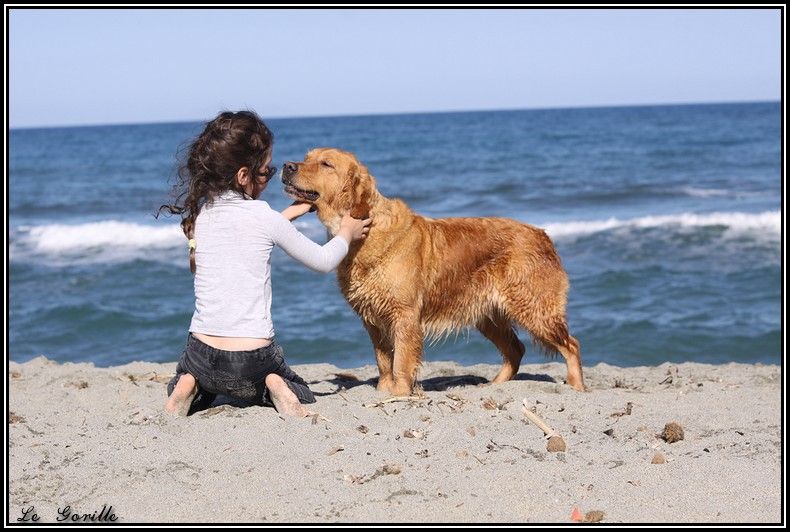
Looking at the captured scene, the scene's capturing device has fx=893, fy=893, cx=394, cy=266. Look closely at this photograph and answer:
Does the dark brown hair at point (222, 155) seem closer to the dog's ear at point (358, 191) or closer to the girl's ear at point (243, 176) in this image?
the girl's ear at point (243, 176)

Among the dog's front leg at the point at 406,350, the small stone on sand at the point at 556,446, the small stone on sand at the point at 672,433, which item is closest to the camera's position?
the small stone on sand at the point at 556,446

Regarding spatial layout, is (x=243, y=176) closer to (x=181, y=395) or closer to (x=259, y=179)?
(x=259, y=179)

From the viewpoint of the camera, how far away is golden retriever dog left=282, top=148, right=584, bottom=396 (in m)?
5.93

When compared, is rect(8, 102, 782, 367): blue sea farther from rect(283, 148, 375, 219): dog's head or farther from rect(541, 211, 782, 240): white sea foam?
rect(283, 148, 375, 219): dog's head

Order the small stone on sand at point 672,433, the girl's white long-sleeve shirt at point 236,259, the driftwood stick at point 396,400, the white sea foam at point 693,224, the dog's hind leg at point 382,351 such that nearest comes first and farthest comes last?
the small stone on sand at point 672,433 < the girl's white long-sleeve shirt at point 236,259 < the driftwood stick at point 396,400 < the dog's hind leg at point 382,351 < the white sea foam at point 693,224

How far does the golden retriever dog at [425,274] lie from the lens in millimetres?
5926

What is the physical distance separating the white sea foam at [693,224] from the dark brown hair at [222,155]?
35.4 ft

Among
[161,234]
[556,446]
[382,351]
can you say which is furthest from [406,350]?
[161,234]

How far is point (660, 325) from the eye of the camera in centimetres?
1038

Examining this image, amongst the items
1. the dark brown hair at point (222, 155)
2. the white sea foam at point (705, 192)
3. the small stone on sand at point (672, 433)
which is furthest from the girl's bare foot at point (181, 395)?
the white sea foam at point (705, 192)

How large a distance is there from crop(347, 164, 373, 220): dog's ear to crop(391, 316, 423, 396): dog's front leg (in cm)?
78

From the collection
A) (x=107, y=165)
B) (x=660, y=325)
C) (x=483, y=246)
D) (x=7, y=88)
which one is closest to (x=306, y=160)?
(x=483, y=246)

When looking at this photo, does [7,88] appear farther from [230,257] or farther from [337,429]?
[337,429]

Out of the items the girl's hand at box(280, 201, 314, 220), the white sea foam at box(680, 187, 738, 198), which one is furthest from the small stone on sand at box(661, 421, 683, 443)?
the white sea foam at box(680, 187, 738, 198)
